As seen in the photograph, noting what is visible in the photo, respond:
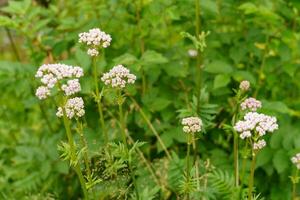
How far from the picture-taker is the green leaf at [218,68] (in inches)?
127

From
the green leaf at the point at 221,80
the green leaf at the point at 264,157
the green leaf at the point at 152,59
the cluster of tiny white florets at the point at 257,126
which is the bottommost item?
the green leaf at the point at 264,157

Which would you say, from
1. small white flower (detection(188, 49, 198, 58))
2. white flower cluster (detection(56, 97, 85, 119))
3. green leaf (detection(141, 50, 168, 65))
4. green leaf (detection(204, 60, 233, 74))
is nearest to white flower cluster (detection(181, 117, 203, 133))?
white flower cluster (detection(56, 97, 85, 119))

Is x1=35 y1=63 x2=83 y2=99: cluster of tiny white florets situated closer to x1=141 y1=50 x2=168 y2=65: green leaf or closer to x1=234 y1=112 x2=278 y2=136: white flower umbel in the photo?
x1=234 y1=112 x2=278 y2=136: white flower umbel

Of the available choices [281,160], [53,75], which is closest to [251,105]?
[53,75]

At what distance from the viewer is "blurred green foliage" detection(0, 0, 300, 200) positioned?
3.27 meters

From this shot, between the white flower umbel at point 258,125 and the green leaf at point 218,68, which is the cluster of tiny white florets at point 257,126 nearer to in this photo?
the white flower umbel at point 258,125

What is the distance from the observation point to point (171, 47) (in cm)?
378

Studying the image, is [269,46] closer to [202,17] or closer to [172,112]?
[202,17]

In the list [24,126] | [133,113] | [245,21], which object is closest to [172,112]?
[133,113]

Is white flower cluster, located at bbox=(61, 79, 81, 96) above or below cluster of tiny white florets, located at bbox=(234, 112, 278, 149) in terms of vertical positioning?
above

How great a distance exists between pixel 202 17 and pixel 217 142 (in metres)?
0.82

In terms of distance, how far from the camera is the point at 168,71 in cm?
344

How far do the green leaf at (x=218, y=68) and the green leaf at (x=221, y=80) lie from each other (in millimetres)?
32

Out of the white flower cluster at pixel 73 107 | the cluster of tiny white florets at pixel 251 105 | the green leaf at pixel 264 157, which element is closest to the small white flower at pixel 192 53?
the green leaf at pixel 264 157
